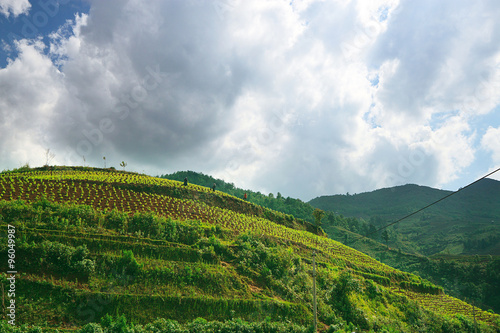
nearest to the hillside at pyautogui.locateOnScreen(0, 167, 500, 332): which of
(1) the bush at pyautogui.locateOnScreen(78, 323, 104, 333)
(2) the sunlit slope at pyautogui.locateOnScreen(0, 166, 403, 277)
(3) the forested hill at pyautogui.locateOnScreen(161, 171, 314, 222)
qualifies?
(1) the bush at pyautogui.locateOnScreen(78, 323, 104, 333)

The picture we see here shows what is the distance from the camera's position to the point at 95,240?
2355 cm

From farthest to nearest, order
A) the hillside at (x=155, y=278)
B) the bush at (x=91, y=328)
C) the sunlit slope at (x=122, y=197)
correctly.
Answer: the sunlit slope at (x=122, y=197) → the hillside at (x=155, y=278) → the bush at (x=91, y=328)

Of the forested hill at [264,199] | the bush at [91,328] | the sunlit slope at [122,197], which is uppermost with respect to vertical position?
the forested hill at [264,199]

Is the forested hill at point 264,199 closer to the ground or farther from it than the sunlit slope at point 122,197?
farther from it

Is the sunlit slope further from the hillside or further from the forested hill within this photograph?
the forested hill

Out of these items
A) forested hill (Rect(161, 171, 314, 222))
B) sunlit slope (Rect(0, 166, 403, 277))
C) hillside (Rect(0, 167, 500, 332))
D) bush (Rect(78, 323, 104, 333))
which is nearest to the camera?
bush (Rect(78, 323, 104, 333))

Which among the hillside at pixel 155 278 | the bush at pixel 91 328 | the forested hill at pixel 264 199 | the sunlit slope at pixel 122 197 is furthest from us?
the forested hill at pixel 264 199

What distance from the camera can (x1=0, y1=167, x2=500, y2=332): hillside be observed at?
19.1 meters

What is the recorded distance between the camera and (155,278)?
2238 cm

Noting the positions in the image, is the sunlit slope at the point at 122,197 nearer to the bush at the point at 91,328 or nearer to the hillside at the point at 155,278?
the hillside at the point at 155,278

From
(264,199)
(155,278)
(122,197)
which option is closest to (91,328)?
(155,278)

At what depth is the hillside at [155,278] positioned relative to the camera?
62.7 ft

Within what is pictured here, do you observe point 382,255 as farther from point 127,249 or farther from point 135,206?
point 127,249

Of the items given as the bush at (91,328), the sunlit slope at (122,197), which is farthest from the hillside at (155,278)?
the sunlit slope at (122,197)
